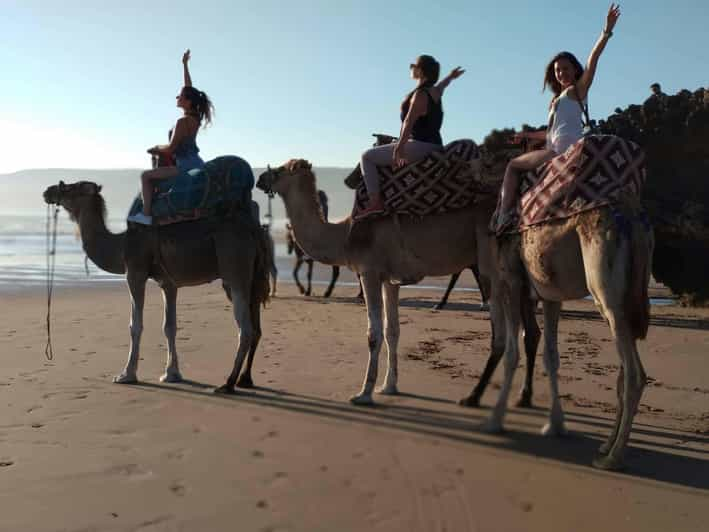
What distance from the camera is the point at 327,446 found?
572 cm

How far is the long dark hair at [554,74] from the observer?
5863 mm

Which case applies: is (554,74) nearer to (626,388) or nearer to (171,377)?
(626,388)

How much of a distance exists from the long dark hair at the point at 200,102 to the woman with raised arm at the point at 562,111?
3.76 m

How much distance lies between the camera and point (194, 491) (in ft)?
15.6

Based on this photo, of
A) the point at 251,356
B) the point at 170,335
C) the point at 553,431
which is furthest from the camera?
the point at 170,335

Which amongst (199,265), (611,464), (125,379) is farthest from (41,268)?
(611,464)

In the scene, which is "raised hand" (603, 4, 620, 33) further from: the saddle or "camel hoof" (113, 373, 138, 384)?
"camel hoof" (113, 373, 138, 384)

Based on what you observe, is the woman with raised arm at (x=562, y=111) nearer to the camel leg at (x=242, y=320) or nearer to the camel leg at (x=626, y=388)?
Answer: the camel leg at (x=626, y=388)

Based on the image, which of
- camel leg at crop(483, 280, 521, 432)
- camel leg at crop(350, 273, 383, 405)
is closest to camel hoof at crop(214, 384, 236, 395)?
camel leg at crop(350, 273, 383, 405)

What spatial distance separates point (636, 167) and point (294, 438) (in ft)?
10.8

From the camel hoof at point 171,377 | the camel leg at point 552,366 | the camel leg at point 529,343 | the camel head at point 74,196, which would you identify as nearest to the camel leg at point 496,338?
the camel leg at point 529,343

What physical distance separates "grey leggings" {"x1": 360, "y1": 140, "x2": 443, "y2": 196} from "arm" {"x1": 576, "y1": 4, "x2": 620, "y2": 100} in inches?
64.1

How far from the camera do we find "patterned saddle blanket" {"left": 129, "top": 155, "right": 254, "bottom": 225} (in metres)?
7.77

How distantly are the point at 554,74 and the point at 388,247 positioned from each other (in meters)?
2.18
